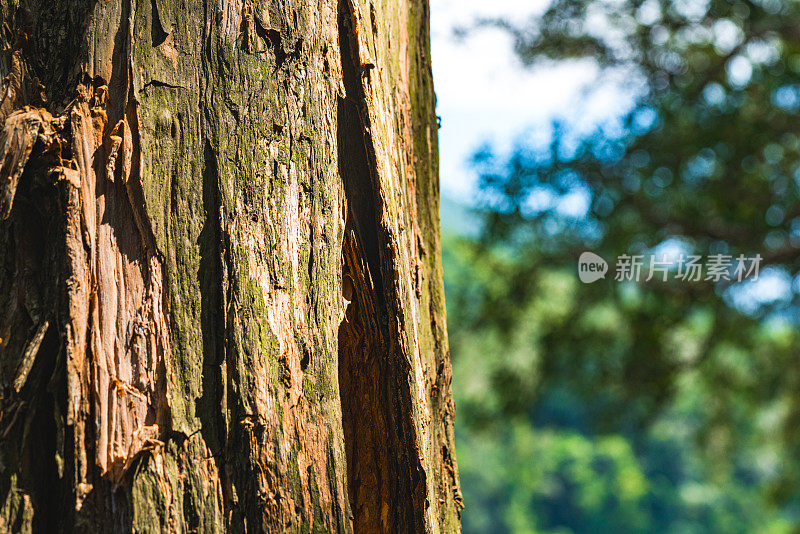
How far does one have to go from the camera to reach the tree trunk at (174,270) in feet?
2.09

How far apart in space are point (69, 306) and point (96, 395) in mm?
91

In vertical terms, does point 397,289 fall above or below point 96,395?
above

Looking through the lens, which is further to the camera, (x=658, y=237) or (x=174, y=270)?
(x=658, y=237)

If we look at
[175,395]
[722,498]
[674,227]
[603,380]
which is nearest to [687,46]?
[674,227]

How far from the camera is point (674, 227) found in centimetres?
362

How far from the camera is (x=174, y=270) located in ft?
2.19

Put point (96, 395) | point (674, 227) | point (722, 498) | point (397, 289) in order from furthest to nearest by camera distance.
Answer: point (722, 498)
point (674, 227)
point (397, 289)
point (96, 395)

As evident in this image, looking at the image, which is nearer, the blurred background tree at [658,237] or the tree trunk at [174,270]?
the tree trunk at [174,270]

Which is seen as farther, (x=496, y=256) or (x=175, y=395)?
(x=496, y=256)

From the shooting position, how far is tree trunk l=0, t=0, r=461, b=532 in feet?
2.09

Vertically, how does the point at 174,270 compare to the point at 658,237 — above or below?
below

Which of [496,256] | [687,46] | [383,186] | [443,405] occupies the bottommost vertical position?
[443,405]

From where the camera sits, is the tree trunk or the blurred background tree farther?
the blurred background tree

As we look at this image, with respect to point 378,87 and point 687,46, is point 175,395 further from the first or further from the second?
point 687,46
